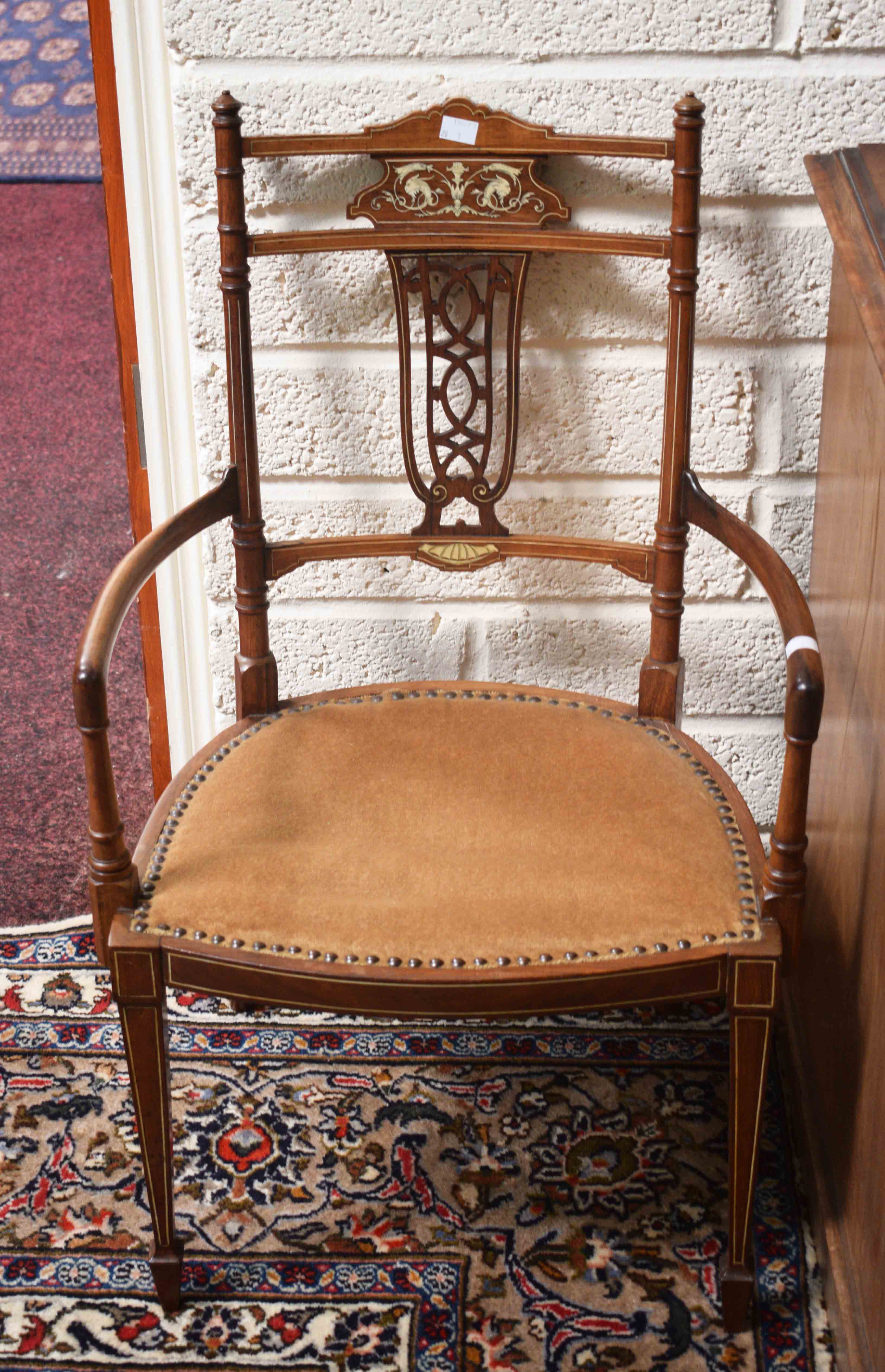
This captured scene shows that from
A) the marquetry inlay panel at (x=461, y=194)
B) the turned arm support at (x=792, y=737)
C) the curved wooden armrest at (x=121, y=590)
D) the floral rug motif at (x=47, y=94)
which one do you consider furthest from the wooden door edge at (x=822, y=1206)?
the floral rug motif at (x=47, y=94)

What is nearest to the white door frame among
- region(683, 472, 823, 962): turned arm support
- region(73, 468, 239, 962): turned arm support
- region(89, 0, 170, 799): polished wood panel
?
region(89, 0, 170, 799): polished wood panel

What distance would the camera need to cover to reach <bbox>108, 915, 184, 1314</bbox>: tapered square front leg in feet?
3.93

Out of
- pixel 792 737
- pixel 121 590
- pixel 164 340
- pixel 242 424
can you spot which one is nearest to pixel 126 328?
pixel 164 340

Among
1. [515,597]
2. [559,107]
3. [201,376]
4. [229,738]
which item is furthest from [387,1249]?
[559,107]

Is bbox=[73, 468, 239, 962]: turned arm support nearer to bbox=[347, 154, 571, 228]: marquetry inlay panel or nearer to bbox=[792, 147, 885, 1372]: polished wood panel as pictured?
bbox=[347, 154, 571, 228]: marquetry inlay panel

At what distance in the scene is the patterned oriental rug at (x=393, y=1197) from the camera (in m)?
1.32

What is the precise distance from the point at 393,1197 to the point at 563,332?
0.95 metres

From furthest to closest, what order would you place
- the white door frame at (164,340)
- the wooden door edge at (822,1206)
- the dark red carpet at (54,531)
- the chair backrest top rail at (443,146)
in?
the dark red carpet at (54,531) → the white door frame at (164,340) → the chair backrest top rail at (443,146) → the wooden door edge at (822,1206)

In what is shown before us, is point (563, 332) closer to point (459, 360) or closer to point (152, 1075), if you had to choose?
point (459, 360)

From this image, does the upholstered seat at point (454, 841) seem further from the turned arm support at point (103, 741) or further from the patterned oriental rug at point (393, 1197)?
the patterned oriental rug at point (393, 1197)

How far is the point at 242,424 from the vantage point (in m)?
1.45

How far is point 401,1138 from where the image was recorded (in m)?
1.54

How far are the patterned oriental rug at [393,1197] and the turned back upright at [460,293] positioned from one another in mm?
445

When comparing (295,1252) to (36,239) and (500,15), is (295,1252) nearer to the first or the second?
(500,15)
